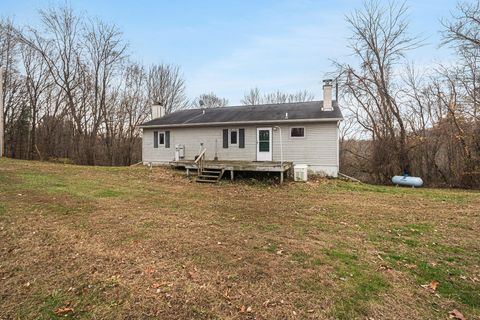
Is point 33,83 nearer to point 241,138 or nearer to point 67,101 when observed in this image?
point 67,101

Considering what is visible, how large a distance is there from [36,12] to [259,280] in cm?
3127

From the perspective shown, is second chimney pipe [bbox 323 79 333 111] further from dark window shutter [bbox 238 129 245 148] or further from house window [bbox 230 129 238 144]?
house window [bbox 230 129 238 144]

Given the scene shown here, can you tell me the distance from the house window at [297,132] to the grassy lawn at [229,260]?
6241 mm

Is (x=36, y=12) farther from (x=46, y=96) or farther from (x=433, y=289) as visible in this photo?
(x=433, y=289)

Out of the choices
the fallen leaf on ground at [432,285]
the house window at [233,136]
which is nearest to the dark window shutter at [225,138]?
the house window at [233,136]

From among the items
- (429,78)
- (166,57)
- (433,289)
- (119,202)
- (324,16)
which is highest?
(166,57)

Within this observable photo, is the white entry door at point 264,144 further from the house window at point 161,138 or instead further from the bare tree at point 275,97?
the bare tree at point 275,97

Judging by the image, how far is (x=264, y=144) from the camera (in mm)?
13844

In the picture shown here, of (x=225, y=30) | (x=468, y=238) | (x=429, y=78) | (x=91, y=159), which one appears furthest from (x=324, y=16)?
(x=91, y=159)

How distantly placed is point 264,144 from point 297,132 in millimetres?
1800

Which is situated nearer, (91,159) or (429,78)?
(429,78)

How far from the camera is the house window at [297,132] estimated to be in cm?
1316

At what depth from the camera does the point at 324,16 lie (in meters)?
13.0

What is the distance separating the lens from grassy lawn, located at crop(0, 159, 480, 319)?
9.24 feet
